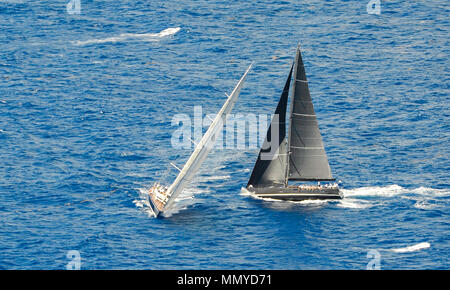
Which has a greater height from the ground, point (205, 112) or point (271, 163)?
point (205, 112)

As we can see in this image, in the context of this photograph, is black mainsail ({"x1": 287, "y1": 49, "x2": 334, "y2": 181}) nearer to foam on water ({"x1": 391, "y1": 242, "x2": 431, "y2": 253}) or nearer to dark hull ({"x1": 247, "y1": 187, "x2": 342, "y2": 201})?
dark hull ({"x1": 247, "y1": 187, "x2": 342, "y2": 201})

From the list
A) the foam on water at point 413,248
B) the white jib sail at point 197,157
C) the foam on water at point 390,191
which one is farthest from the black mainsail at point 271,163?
the foam on water at point 413,248

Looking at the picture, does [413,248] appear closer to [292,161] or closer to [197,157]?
[292,161]

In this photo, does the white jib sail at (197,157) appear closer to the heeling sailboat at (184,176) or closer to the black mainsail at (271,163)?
the heeling sailboat at (184,176)

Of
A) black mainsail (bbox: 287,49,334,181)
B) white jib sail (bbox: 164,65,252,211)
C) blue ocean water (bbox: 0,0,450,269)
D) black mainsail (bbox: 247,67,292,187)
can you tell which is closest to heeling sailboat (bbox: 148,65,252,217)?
white jib sail (bbox: 164,65,252,211)

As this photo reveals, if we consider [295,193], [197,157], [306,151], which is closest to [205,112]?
[197,157]
